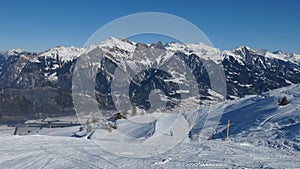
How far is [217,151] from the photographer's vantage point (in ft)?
60.6

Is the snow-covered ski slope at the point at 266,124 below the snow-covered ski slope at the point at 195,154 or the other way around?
the other way around

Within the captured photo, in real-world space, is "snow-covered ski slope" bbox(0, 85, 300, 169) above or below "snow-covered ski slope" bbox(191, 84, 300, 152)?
below

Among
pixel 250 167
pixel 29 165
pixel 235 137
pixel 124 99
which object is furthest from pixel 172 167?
pixel 235 137

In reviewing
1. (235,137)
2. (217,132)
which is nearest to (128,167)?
(235,137)

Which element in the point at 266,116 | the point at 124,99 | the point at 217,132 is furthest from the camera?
the point at 266,116

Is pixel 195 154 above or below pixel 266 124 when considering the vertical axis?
below

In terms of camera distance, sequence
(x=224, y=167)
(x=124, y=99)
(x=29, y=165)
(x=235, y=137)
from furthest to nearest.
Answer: (x=235, y=137) < (x=124, y=99) < (x=29, y=165) < (x=224, y=167)

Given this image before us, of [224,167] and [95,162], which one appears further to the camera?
[95,162]

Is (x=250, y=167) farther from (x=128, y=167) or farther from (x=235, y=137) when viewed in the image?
(x=235, y=137)

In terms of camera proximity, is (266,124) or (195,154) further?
(266,124)

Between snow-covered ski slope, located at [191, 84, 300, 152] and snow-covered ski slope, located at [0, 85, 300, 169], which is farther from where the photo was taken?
snow-covered ski slope, located at [191, 84, 300, 152]

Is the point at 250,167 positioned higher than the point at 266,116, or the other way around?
the point at 266,116

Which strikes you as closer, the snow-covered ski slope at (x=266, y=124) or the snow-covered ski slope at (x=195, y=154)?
the snow-covered ski slope at (x=195, y=154)

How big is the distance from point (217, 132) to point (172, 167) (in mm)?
15786
